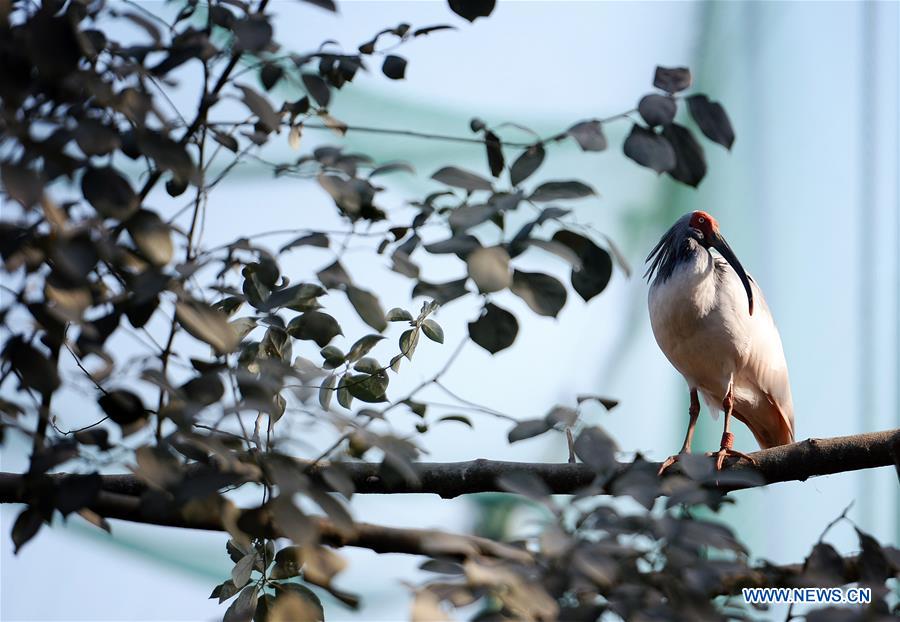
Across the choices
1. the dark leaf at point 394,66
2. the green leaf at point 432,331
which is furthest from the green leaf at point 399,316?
the dark leaf at point 394,66

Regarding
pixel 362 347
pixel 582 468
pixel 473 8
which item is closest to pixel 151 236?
pixel 473 8

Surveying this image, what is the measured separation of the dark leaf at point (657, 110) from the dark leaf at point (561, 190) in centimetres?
9

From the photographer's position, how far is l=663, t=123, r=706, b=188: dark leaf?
35.4 inches

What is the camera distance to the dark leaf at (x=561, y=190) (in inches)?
34.0

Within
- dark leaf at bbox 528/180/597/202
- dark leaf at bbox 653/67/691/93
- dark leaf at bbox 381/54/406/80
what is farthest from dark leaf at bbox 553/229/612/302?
dark leaf at bbox 381/54/406/80

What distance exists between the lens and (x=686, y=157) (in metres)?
0.90

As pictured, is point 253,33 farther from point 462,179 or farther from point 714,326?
point 714,326

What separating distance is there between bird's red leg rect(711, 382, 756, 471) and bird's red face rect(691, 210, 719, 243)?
0.38 metres

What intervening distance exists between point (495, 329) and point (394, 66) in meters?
0.44

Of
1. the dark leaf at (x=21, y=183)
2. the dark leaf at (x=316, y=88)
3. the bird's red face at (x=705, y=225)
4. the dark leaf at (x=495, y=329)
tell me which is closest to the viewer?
the dark leaf at (x=21, y=183)

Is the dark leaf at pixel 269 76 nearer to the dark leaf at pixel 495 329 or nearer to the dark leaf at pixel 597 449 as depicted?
the dark leaf at pixel 495 329

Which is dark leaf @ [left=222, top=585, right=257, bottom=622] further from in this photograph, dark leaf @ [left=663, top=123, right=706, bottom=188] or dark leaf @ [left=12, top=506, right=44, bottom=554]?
dark leaf @ [left=663, top=123, right=706, bottom=188]

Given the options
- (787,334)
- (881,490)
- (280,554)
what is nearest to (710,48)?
(787,334)

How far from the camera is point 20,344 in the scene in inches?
31.6
